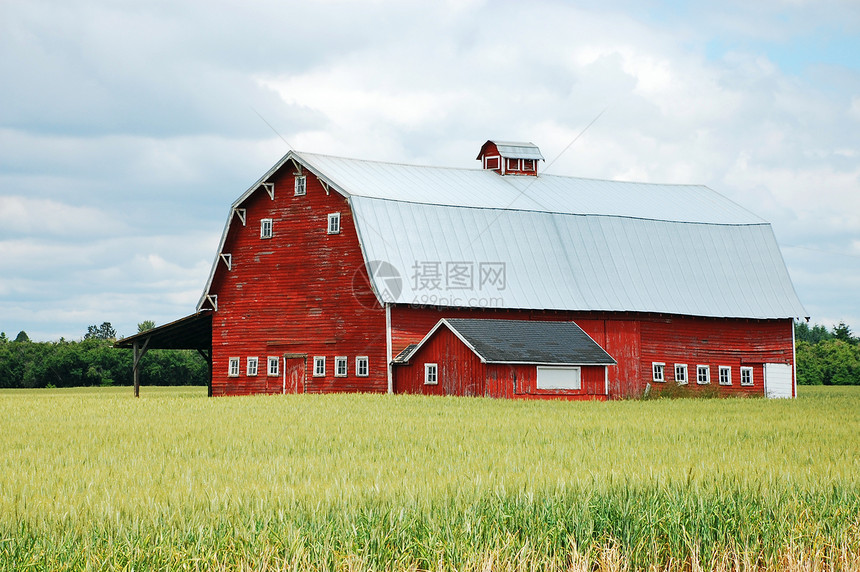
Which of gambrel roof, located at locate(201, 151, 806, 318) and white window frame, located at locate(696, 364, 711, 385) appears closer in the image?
gambrel roof, located at locate(201, 151, 806, 318)

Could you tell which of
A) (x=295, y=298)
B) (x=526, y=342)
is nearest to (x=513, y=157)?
(x=295, y=298)

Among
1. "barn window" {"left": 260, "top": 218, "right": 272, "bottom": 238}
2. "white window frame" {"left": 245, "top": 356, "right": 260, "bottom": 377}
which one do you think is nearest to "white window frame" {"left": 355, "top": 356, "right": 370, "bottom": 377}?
"white window frame" {"left": 245, "top": 356, "right": 260, "bottom": 377}

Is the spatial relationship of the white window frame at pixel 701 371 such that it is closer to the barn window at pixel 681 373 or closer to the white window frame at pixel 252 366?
the barn window at pixel 681 373

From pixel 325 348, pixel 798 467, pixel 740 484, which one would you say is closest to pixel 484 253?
pixel 325 348

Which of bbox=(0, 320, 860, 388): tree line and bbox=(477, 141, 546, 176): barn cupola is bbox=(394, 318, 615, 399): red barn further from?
bbox=(0, 320, 860, 388): tree line

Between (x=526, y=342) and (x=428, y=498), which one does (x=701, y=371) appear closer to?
(x=526, y=342)

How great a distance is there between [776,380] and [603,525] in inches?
1457

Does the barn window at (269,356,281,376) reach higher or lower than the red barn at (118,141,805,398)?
lower

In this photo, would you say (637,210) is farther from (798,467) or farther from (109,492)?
(109,492)

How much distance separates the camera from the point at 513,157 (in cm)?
4916

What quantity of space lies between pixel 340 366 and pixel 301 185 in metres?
7.56

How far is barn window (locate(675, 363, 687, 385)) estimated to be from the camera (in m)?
42.8

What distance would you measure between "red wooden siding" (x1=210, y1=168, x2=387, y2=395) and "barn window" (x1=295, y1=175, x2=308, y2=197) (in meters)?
0.17

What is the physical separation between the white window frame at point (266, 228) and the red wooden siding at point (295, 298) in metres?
0.19
